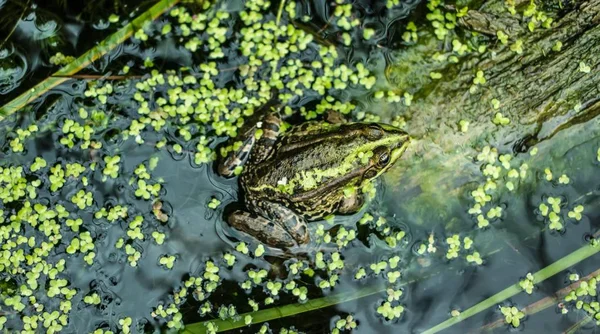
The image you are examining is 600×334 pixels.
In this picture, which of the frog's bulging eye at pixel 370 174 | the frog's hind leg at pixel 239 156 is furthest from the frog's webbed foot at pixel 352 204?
the frog's hind leg at pixel 239 156

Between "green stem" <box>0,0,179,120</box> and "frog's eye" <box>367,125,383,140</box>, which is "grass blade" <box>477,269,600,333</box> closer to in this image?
"frog's eye" <box>367,125,383,140</box>

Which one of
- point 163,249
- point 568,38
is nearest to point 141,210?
point 163,249

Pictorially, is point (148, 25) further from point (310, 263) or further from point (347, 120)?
point (310, 263)

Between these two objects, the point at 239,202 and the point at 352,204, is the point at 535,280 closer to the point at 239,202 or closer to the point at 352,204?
the point at 352,204

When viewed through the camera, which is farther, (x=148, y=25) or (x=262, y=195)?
(x=148, y=25)

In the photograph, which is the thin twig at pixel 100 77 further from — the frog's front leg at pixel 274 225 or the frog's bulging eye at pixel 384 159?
the frog's bulging eye at pixel 384 159

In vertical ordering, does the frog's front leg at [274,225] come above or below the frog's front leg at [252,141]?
below

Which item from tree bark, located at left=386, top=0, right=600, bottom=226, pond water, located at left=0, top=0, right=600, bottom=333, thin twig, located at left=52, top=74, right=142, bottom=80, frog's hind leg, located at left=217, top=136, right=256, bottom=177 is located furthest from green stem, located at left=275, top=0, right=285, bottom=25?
tree bark, located at left=386, top=0, right=600, bottom=226
